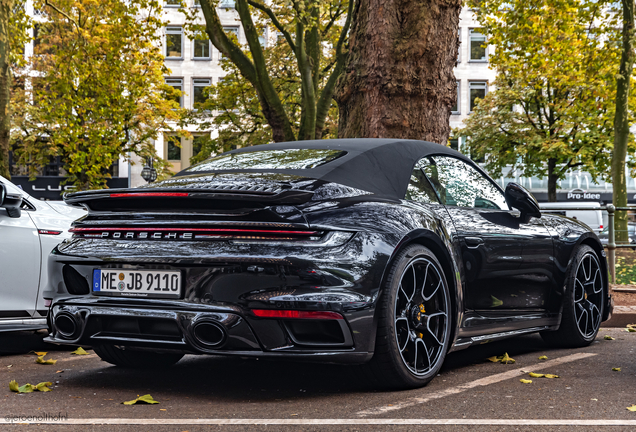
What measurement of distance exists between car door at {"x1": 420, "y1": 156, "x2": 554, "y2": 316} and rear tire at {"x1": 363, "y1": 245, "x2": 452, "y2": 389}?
0.35m

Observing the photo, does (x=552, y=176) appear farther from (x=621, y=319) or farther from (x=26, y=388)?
(x=26, y=388)

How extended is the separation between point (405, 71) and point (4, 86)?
351 inches

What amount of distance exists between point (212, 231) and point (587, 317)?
3590mm

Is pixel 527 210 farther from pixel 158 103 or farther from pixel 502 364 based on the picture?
pixel 158 103

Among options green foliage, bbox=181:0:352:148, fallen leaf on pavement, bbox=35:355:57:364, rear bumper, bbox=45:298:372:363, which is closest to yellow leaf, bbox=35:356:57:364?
fallen leaf on pavement, bbox=35:355:57:364

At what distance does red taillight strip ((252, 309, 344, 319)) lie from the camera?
3.63m

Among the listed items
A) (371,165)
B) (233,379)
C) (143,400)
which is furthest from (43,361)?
(371,165)

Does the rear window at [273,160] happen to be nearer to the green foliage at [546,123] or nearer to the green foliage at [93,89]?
the green foliage at [93,89]

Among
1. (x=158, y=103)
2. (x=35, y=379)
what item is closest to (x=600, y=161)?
(x=158, y=103)

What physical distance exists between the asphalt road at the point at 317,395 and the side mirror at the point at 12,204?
3.59 ft

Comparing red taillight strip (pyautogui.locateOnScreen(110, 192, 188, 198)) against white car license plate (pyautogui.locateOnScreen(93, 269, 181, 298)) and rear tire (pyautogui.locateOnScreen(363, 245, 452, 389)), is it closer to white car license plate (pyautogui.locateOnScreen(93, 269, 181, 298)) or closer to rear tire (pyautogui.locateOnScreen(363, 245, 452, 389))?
white car license plate (pyautogui.locateOnScreen(93, 269, 181, 298))

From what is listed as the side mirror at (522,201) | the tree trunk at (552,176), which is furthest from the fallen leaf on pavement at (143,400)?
the tree trunk at (552,176)

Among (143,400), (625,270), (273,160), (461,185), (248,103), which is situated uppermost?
(248,103)

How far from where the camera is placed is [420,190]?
461 centimetres
